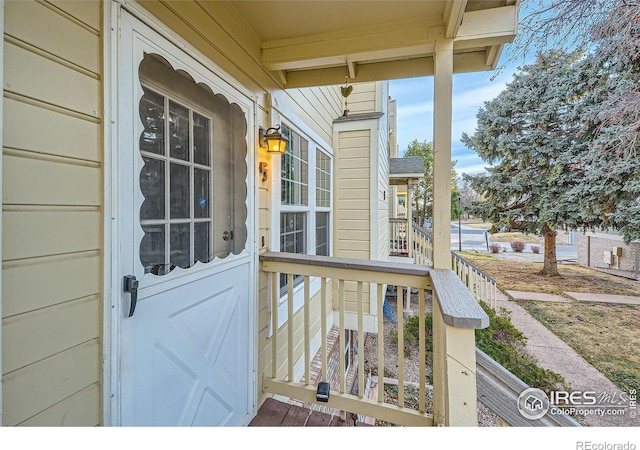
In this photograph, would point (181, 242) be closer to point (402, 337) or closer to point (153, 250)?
point (153, 250)

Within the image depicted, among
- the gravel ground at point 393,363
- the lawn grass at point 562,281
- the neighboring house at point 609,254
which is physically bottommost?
the gravel ground at point 393,363

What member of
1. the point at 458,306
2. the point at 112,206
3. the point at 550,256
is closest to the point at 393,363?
the point at 458,306

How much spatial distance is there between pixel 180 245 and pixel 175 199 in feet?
0.82

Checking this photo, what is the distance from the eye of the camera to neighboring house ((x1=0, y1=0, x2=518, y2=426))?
80cm

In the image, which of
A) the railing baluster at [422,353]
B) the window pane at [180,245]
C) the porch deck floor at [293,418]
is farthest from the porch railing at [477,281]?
the window pane at [180,245]

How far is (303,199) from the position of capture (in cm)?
328

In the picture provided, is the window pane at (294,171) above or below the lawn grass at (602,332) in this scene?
above

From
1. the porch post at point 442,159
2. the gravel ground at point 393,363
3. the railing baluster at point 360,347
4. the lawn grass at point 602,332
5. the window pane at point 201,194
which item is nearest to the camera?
the window pane at point 201,194

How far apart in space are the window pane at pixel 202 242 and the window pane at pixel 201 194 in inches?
2.4

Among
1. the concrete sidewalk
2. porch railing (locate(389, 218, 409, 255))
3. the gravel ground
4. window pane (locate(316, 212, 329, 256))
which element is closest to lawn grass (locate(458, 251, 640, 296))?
the concrete sidewalk

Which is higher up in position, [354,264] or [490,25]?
[490,25]

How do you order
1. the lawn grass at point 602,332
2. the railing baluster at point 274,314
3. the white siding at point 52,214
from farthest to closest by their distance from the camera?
the lawn grass at point 602,332 → the railing baluster at point 274,314 → the white siding at point 52,214

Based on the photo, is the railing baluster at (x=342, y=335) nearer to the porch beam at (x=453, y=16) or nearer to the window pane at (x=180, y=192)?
the window pane at (x=180, y=192)

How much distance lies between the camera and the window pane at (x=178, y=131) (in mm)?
1396
